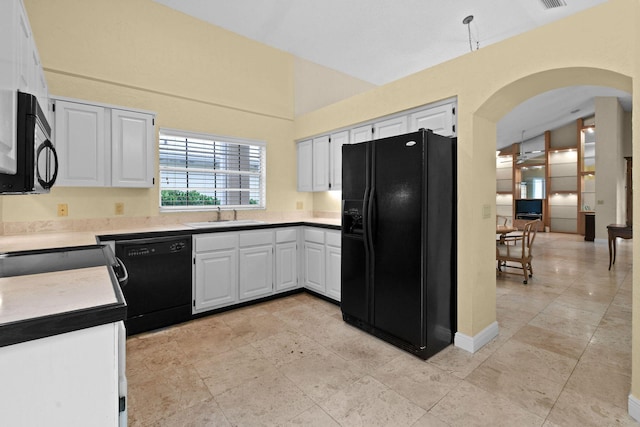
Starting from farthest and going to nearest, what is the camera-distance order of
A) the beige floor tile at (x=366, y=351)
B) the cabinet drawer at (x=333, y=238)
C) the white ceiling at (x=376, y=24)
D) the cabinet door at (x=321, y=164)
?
the cabinet door at (x=321, y=164), the cabinet drawer at (x=333, y=238), the white ceiling at (x=376, y=24), the beige floor tile at (x=366, y=351)

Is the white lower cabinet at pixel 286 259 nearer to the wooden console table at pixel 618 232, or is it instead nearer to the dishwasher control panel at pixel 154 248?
the dishwasher control panel at pixel 154 248

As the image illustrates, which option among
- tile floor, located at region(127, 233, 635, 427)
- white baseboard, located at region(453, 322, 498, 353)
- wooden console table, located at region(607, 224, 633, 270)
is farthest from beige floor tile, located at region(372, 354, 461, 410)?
wooden console table, located at region(607, 224, 633, 270)

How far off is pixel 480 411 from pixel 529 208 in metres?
11.8

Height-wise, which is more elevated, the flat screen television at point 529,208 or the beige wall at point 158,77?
the beige wall at point 158,77

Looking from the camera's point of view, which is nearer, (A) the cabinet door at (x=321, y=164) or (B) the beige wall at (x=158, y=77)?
(B) the beige wall at (x=158, y=77)

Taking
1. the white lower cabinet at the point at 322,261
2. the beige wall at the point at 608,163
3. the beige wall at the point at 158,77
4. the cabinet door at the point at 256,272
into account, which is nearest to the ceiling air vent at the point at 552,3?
the beige wall at the point at 158,77

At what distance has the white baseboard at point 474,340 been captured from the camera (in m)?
2.65

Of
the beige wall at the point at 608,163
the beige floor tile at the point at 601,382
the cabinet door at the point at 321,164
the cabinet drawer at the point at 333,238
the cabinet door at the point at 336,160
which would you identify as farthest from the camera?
the beige wall at the point at 608,163

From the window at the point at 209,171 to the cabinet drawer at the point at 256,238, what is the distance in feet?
2.52

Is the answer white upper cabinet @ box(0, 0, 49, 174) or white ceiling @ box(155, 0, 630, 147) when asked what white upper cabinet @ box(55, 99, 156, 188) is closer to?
white ceiling @ box(155, 0, 630, 147)

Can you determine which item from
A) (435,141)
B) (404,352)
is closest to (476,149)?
(435,141)

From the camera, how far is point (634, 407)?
185 centimetres

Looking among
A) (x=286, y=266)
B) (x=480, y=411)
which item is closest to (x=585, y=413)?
(x=480, y=411)

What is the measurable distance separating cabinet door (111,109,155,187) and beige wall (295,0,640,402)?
2483 mm
